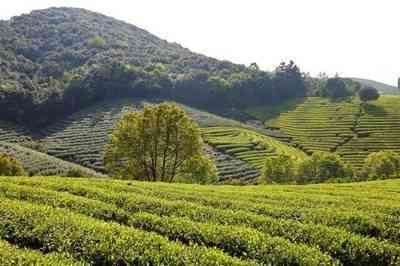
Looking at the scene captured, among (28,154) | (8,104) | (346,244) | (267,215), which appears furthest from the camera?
(8,104)

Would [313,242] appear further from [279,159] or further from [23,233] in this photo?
[279,159]

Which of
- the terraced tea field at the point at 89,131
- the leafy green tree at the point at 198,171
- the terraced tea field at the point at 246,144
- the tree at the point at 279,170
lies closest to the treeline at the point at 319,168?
the tree at the point at 279,170

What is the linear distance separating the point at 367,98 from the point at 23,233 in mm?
161399

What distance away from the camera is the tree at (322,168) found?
92.0m

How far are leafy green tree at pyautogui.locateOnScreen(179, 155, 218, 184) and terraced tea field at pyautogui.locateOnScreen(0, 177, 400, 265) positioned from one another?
120ft

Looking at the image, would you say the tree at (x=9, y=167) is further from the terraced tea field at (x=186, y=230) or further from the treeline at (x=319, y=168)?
the terraced tea field at (x=186, y=230)

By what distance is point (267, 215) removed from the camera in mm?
19656

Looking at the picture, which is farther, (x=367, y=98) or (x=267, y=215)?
(x=367, y=98)

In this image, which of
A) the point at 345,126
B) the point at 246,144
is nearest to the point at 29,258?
the point at 246,144

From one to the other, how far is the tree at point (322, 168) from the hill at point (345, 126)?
16640mm

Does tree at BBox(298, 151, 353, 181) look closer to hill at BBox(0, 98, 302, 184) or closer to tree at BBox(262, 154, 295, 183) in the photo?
tree at BBox(262, 154, 295, 183)

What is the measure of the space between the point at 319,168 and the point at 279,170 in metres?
10.5

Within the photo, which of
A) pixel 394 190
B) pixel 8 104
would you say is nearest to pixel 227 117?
pixel 8 104

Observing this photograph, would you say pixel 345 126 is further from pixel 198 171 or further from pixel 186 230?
pixel 186 230
